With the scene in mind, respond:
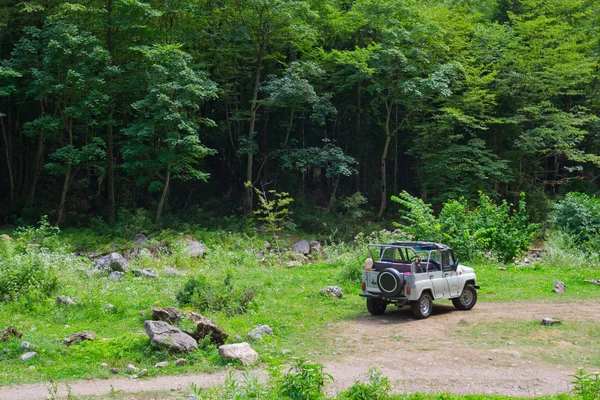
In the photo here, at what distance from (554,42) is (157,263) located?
2921 cm

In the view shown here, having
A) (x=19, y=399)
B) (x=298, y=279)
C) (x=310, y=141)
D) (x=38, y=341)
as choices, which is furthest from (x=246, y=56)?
(x=19, y=399)

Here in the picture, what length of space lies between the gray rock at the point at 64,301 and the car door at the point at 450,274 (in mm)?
7728

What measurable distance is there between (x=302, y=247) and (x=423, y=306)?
17.1 meters

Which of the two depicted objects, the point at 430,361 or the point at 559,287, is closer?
the point at 430,361

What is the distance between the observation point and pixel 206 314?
37.4 feet

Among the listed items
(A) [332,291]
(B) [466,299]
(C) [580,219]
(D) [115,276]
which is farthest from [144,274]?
(C) [580,219]

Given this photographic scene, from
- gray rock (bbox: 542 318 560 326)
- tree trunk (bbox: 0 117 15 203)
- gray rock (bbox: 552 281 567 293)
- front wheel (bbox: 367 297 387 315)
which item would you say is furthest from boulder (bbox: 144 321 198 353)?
tree trunk (bbox: 0 117 15 203)

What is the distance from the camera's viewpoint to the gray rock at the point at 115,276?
51.7ft

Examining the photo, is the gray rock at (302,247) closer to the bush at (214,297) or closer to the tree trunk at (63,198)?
the tree trunk at (63,198)

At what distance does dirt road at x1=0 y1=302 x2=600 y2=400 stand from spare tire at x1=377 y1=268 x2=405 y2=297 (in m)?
0.64

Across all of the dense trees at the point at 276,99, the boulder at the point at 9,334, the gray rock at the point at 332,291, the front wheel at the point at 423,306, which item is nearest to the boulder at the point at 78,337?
the boulder at the point at 9,334

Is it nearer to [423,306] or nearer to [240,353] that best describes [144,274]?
[423,306]

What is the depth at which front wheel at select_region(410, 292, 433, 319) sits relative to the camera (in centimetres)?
1166

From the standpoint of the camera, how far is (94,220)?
27.5 meters
